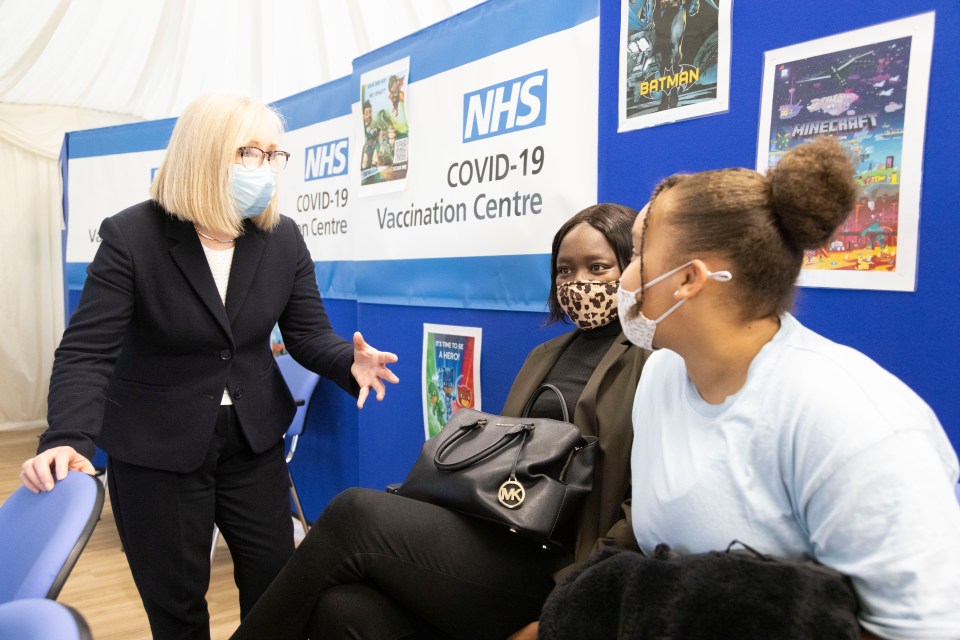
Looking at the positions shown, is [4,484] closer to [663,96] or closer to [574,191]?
[574,191]

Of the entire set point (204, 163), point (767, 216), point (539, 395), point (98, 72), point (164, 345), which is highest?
point (98, 72)

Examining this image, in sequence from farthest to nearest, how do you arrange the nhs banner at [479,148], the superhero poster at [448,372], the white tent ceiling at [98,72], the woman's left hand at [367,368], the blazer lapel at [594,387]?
the white tent ceiling at [98,72]
the superhero poster at [448,372]
the nhs banner at [479,148]
the woman's left hand at [367,368]
the blazer lapel at [594,387]

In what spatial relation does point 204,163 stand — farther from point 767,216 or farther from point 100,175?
point 100,175

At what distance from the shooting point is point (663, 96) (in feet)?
6.01

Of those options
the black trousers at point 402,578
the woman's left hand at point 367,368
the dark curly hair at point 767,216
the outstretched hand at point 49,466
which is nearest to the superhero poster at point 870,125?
the dark curly hair at point 767,216

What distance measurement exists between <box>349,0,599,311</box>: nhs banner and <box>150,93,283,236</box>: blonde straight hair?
31.9 inches

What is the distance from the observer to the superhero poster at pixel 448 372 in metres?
2.50

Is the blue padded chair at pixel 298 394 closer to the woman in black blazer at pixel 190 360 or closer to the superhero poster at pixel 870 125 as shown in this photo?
the woman in black blazer at pixel 190 360

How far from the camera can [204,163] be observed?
1.78 meters

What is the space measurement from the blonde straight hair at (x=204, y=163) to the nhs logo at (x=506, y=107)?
2.63ft

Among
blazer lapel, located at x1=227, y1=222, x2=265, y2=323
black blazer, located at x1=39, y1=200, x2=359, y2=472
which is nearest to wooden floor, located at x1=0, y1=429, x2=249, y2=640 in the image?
black blazer, located at x1=39, y1=200, x2=359, y2=472

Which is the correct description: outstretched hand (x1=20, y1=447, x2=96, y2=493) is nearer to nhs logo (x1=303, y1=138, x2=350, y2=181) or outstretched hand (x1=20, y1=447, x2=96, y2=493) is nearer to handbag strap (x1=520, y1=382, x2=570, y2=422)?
handbag strap (x1=520, y1=382, x2=570, y2=422)

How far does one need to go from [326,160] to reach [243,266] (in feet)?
5.17

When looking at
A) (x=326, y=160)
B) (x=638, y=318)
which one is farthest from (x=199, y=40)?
(x=638, y=318)
